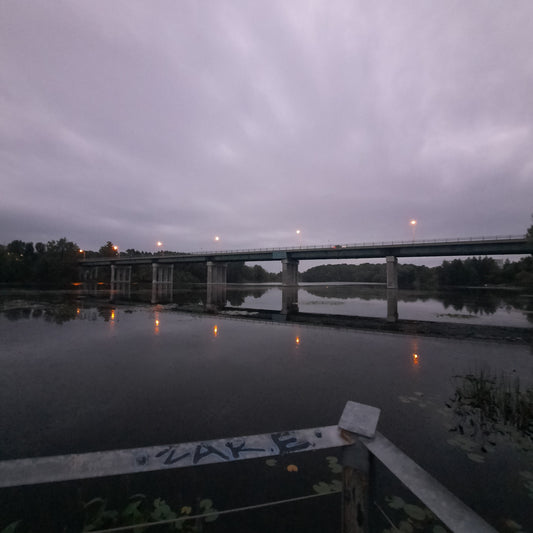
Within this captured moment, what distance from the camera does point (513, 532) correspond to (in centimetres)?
426

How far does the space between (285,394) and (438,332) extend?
1612 cm

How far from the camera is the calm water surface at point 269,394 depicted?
601 centimetres

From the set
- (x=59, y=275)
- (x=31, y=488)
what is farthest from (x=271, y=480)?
(x=59, y=275)

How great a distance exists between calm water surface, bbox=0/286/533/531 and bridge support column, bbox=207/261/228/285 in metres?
77.9

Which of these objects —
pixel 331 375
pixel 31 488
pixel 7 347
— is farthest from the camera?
pixel 7 347

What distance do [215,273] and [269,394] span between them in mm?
92097

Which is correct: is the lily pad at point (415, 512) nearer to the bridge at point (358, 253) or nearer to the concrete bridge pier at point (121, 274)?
the bridge at point (358, 253)

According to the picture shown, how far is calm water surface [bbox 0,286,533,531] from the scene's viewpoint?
601 centimetres

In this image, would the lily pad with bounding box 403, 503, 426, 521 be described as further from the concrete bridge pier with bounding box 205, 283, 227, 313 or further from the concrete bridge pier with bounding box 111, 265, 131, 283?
the concrete bridge pier with bounding box 111, 265, 131, 283

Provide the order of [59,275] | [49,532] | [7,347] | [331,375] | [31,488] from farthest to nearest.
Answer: [59,275], [7,347], [331,375], [31,488], [49,532]

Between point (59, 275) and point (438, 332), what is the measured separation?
132 metres

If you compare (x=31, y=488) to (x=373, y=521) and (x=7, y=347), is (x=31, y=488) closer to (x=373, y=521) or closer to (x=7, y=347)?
(x=373, y=521)

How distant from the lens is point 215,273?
9925 cm

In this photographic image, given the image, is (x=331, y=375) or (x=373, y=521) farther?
(x=331, y=375)
